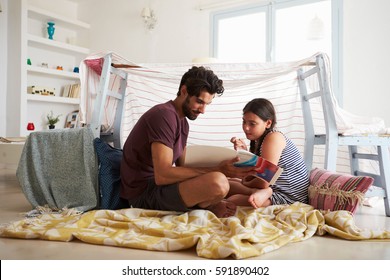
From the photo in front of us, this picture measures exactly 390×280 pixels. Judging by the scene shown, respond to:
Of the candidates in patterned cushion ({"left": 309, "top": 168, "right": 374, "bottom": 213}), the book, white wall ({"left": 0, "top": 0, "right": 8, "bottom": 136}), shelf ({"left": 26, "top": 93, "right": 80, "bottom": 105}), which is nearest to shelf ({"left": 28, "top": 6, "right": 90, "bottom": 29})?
white wall ({"left": 0, "top": 0, "right": 8, "bottom": 136})

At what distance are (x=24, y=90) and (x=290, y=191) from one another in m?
4.13

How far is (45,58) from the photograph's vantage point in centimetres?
558

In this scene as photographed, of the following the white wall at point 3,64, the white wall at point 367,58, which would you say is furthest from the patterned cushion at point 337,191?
the white wall at point 3,64

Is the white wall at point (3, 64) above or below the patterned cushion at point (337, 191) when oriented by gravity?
above

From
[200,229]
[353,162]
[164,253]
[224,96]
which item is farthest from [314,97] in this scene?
[164,253]

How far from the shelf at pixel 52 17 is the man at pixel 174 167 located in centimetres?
419

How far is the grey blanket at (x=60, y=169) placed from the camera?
2.00 metres

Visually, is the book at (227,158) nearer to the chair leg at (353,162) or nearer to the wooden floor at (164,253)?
the wooden floor at (164,253)

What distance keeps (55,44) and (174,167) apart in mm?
4477

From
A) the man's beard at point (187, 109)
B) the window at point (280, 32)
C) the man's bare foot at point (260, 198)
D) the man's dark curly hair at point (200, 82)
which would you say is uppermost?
the window at point (280, 32)

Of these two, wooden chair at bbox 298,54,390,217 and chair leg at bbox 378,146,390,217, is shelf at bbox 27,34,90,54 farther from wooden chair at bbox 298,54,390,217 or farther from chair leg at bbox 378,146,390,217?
chair leg at bbox 378,146,390,217

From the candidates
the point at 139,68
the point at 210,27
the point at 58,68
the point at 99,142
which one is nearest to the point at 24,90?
the point at 58,68

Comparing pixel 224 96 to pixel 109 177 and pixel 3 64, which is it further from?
pixel 3 64

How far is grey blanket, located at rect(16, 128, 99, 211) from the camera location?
1999mm
